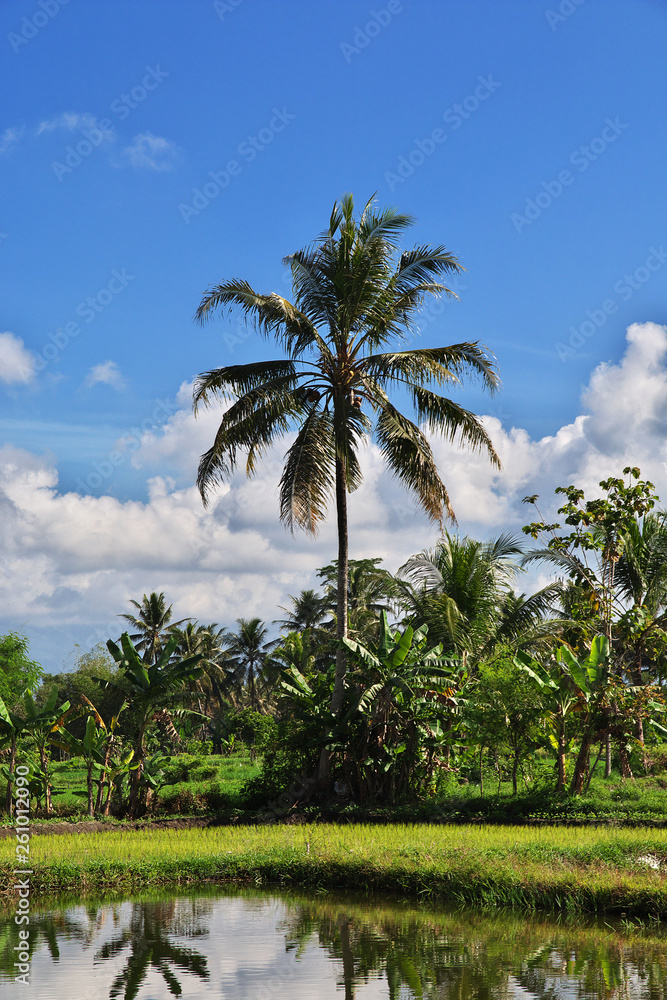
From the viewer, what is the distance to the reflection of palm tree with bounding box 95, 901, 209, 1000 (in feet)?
23.9

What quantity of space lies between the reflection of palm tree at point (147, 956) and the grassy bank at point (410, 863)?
2.52m

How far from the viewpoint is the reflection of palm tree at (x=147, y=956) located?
728 centimetres

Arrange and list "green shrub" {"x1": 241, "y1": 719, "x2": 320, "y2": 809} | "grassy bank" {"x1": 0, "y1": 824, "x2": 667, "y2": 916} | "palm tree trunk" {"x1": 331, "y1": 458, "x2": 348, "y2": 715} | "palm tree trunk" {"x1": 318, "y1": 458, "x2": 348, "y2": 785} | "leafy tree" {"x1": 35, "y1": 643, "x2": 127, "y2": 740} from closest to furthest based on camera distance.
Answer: "grassy bank" {"x1": 0, "y1": 824, "x2": 667, "y2": 916} < "palm tree trunk" {"x1": 318, "y1": 458, "x2": 348, "y2": 785} < "palm tree trunk" {"x1": 331, "y1": 458, "x2": 348, "y2": 715} < "green shrub" {"x1": 241, "y1": 719, "x2": 320, "y2": 809} < "leafy tree" {"x1": 35, "y1": 643, "x2": 127, "y2": 740}

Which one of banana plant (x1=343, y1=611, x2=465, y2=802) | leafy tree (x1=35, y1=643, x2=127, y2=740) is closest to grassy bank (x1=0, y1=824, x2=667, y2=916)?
banana plant (x1=343, y1=611, x2=465, y2=802)

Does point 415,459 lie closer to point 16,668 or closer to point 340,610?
point 340,610

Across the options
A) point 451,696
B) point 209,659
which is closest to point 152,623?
point 209,659

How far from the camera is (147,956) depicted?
8102mm

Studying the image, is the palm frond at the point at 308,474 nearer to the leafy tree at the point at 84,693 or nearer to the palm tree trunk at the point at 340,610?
the palm tree trunk at the point at 340,610

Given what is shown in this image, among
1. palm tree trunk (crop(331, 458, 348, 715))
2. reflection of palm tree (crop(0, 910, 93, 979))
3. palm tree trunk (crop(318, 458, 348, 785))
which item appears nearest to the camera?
reflection of palm tree (crop(0, 910, 93, 979))

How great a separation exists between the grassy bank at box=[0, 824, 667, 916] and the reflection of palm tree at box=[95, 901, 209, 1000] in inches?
99.3

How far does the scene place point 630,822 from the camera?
48.4 ft

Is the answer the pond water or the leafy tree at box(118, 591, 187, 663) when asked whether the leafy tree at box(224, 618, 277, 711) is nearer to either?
the leafy tree at box(118, 591, 187, 663)

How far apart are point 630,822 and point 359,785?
18.5ft

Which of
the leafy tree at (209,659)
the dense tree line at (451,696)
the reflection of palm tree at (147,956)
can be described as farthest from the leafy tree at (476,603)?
the leafy tree at (209,659)
